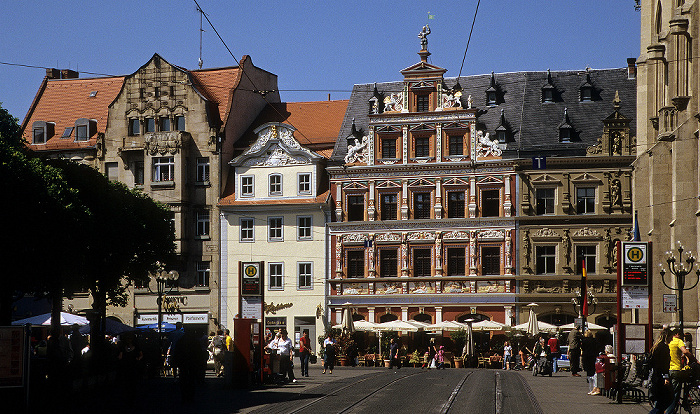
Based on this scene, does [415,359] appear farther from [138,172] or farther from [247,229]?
[138,172]

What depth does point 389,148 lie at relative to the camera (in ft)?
184

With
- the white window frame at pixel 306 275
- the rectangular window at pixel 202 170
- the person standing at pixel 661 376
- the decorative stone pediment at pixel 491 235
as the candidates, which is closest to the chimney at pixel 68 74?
the rectangular window at pixel 202 170

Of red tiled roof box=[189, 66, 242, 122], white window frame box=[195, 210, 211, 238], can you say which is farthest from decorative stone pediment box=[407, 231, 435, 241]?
red tiled roof box=[189, 66, 242, 122]

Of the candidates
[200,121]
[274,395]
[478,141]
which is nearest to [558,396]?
[274,395]

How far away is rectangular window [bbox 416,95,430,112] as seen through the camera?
55.9 metres

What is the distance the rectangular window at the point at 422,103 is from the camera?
55906 millimetres

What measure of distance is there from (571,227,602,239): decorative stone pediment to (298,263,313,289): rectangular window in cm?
1494

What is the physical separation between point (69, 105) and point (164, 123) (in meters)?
9.04

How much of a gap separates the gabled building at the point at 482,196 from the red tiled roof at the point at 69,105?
17.1 meters

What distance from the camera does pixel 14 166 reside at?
29391 millimetres

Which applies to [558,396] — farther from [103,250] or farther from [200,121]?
[200,121]

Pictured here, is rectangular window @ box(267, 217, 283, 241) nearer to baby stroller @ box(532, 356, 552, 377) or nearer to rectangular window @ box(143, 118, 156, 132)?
rectangular window @ box(143, 118, 156, 132)

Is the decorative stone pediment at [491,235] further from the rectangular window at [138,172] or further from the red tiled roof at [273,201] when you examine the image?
the rectangular window at [138,172]

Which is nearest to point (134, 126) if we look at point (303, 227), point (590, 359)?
point (303, 227)
